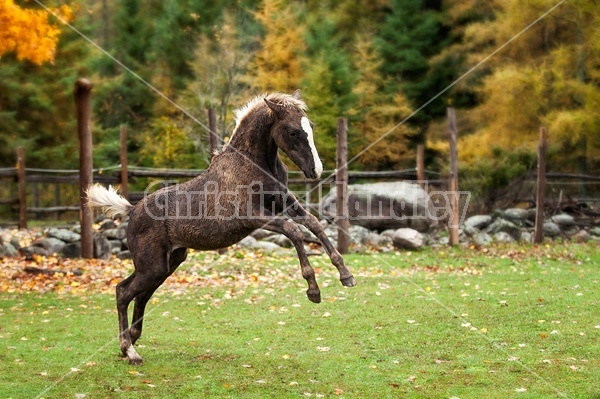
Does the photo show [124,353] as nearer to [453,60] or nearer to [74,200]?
[74,200]

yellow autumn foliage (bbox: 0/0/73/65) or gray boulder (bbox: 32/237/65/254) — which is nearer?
yellow autumn foliage (bbox: 0/0/73/65)

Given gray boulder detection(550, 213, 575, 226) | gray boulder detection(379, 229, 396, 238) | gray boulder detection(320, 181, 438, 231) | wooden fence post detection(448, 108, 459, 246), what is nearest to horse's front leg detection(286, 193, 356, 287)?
wooden fence post detection(448, 108, 459, 246)

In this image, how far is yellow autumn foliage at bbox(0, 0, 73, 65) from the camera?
35.0ft

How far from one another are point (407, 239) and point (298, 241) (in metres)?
9.31

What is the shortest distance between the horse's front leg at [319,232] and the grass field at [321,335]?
0.90 metres

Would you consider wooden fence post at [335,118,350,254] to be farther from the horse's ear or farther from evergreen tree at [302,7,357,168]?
evergreen tree at [302,7,357,168]

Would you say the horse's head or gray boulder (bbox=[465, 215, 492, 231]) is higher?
the horse's head

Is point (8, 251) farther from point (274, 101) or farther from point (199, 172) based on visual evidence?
point (274, 101)

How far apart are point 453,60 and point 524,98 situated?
5596mm

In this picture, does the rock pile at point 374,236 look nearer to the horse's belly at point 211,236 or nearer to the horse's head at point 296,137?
the horse's belly at point 211,236

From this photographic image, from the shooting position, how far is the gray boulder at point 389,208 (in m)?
16.7

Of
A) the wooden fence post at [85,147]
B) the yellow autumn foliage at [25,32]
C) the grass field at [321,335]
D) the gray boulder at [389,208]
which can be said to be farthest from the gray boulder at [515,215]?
the yellow autumn foliage at [25,32]

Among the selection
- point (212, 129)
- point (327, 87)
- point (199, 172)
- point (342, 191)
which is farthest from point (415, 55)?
point (212, 129)

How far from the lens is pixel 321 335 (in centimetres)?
763
